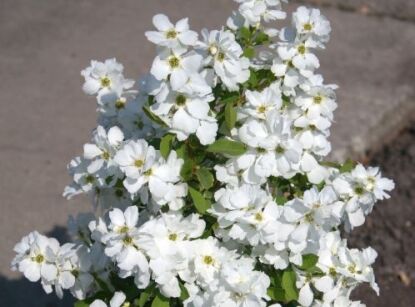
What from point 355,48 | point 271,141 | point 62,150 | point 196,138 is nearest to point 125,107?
point 196,138

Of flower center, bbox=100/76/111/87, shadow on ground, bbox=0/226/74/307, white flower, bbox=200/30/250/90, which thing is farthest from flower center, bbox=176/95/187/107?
shadow on ground, bbox=0/226/74/307

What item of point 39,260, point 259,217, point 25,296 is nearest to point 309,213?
point 259,217

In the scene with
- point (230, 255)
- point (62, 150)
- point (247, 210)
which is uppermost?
point (247, 210)

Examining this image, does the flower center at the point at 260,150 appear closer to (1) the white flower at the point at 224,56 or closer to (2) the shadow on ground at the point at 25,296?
(1) the white flower at the point at 224,56

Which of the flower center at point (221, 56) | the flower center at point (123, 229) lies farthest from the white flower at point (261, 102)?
the flower center at point (123, 229)

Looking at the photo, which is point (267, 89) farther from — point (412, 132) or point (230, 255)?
point (412, 132)

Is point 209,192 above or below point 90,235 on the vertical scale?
above
